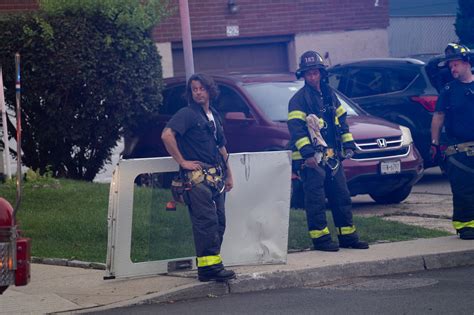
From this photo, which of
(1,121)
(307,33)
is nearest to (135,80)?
(1,121)

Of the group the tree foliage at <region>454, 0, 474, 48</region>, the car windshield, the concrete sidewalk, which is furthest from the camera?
the tree foliage at <region>454, 0, 474, 48</region>

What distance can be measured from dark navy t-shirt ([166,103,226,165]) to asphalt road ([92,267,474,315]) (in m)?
1.21

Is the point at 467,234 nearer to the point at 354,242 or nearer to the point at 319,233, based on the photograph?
the point at 354,242

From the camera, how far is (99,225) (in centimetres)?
1095

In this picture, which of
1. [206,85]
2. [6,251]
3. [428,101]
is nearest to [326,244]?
[206,85]

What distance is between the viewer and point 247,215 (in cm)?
927

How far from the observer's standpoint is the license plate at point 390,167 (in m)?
12.6

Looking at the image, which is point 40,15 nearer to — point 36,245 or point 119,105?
point 119,105

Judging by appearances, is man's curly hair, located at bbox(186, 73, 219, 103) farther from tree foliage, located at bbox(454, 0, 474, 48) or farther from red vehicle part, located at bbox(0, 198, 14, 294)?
tree foliage, located at bbox(454, 0, 474, 48)

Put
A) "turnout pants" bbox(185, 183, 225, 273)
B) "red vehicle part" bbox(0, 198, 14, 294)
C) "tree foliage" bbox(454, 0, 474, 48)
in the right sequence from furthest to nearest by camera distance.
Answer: "tree foliage" bbox(454, 0, 474, 48)
"turnout pants" bbox(185, 183, 225, 273)
"red vehicle part" bbox(0, 198, 14, 294)

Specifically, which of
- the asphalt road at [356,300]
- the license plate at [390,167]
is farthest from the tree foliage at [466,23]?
the asphalt road at [356,300]

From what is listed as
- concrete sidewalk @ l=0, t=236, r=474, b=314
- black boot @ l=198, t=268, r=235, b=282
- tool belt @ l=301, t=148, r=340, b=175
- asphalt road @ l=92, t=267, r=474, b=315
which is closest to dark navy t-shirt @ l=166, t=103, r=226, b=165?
black boot @ l=198, t=268, r=235, b=282

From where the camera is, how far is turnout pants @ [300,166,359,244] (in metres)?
Answer: 9.84

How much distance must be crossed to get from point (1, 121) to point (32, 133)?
2.16 m
